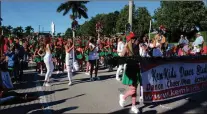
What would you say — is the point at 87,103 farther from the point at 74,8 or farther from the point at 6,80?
the point at 74,8

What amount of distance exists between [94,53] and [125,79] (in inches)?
209

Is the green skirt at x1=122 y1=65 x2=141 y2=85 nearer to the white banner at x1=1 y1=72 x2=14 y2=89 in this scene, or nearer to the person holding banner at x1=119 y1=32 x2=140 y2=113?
the person holding banner at x1=119 y1=32 x2=140 y2=113

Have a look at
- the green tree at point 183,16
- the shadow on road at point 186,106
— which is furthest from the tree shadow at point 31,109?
the green tree at point 183,16

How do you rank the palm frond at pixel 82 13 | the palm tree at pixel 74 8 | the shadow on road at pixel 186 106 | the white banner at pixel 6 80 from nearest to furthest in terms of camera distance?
the shadow on road at pixel 186 106 → the white banner at pixel 6 80 → the palm tree at pixel 74 8 → the palm frond at pixel 82 13

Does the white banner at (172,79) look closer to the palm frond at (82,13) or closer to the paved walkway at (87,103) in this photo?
the paved walkway at (87,103)

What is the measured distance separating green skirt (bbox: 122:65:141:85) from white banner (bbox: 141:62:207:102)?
0.22 m

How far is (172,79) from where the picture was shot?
8.52 m

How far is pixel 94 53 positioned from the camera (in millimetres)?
12820

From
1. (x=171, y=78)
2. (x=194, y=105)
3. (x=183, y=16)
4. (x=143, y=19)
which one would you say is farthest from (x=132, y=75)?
(x=143, y=19)

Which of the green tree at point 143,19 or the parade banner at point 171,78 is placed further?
the green tree at point 143,19

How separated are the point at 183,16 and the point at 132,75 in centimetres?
6289

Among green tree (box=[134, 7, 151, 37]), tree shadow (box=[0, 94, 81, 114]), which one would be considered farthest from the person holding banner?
green tree (box=[134, 7, 151, 37])

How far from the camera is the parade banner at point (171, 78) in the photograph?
25.9 feet

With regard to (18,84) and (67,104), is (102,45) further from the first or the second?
(67,104)
